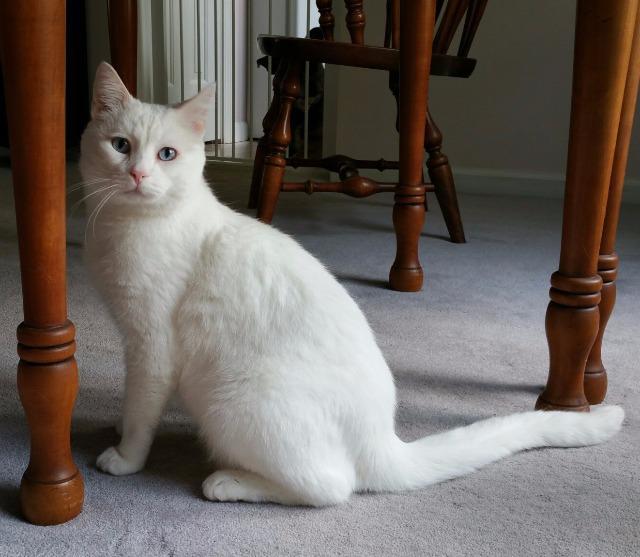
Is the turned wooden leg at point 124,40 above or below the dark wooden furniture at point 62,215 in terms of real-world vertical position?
above

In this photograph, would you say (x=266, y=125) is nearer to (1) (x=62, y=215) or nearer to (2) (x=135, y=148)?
(2) (x=135, y=148)

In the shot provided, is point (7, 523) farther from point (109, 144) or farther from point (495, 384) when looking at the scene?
point (495, 384)

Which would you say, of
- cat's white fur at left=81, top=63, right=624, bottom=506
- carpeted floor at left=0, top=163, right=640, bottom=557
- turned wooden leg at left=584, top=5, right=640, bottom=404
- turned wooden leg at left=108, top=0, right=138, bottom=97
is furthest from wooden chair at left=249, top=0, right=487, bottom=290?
cat's white fur at left=81, top=63, right=624, bottom=506

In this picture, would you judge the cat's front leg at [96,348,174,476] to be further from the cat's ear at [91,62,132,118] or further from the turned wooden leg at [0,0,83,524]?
the cat's ear at [91,62,132,118]

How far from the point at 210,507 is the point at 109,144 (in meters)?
0.40

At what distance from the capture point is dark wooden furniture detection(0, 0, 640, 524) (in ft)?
2.05

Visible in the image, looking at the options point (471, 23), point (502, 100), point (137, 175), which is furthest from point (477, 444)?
point (502, 100)

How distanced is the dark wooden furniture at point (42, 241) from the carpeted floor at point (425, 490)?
50 mm

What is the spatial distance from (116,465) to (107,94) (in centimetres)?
42

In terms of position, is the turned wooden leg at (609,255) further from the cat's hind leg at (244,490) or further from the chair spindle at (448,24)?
the chair spindle at (448,24)

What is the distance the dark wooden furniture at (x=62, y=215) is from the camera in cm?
62

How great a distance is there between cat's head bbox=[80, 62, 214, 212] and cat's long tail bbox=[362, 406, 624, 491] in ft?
1.23

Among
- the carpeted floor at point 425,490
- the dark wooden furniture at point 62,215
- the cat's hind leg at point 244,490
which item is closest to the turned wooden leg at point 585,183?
the dark wooden furniture at point 62,215

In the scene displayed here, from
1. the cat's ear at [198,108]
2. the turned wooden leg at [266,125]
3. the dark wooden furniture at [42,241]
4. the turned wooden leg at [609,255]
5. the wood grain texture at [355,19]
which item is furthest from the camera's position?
the wood grain texture at [355,19]
